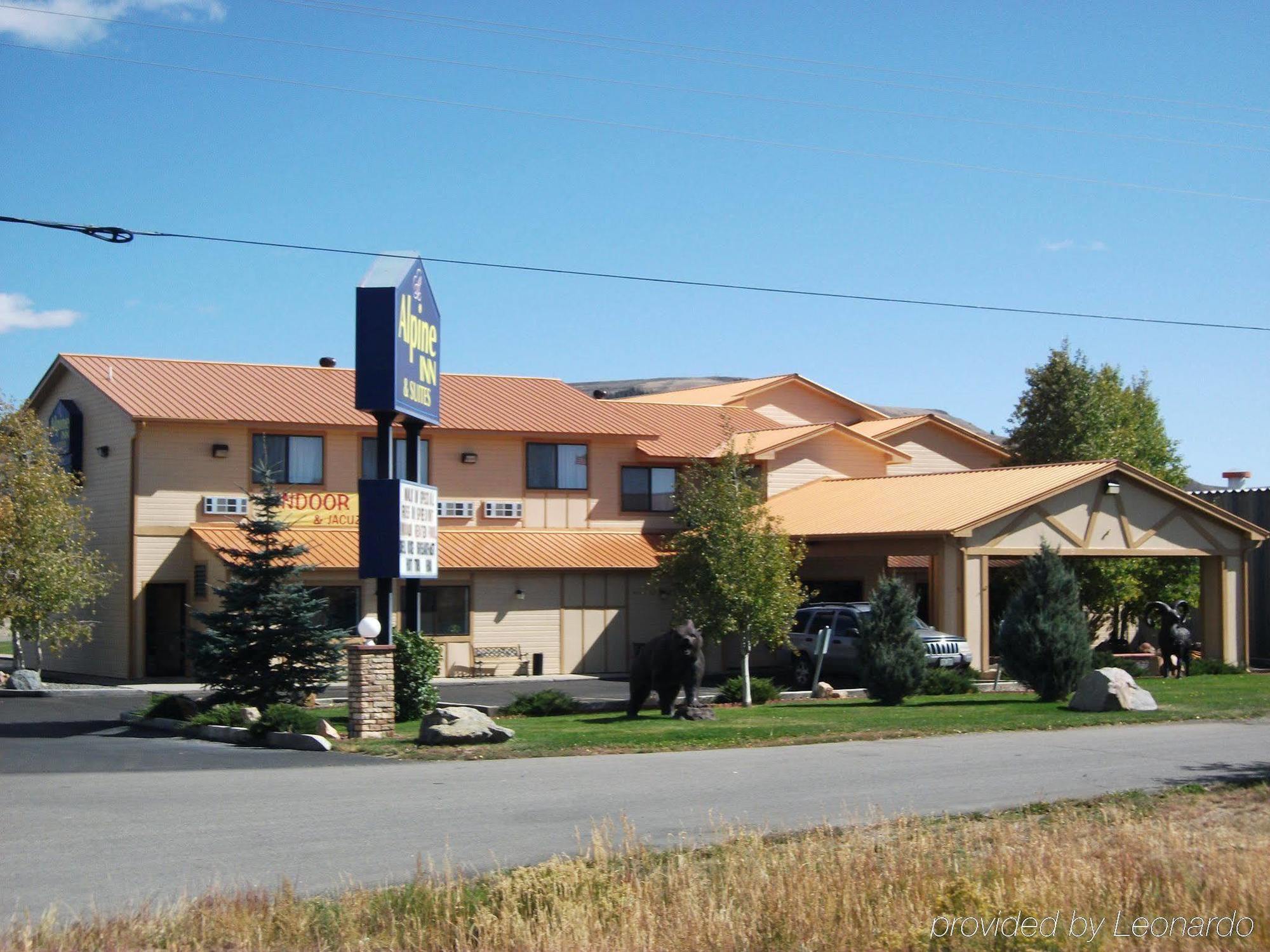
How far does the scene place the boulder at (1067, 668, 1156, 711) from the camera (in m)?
22.9

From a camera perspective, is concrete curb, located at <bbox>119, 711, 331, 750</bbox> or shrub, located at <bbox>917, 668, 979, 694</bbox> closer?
concrete curb, located at <bbox>119, 711, 331, 750</bbox>

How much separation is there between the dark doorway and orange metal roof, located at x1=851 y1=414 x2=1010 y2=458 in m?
7.56

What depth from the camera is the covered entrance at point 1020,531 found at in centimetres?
3125

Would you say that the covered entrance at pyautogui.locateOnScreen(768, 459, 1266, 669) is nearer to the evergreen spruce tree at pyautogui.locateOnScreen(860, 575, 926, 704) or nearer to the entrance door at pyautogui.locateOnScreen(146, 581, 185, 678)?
the evergreen spruce tree at pyautogui.locateOnScreen(860, 575, 926, 704)

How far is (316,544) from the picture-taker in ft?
110

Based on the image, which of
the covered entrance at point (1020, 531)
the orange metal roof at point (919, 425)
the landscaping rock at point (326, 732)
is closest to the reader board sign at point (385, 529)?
the landscaping rock at point (326, 732)

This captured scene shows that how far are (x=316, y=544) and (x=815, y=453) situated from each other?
48.8 feet

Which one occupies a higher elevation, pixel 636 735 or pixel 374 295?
pixel 374 295

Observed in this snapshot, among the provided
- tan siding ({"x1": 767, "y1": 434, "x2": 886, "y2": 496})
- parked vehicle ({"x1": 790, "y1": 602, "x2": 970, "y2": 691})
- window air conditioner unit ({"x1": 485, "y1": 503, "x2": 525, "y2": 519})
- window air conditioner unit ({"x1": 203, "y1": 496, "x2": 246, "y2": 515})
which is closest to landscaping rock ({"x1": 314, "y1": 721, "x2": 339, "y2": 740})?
parked vehicle ({"x1": 790, "y1": 602, "x2": 970, "y2": 691})

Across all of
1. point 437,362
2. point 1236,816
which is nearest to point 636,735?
point 437,362

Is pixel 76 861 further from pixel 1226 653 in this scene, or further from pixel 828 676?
pixel 1226 653

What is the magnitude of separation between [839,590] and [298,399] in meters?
15.2

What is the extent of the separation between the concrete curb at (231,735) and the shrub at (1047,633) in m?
12.7

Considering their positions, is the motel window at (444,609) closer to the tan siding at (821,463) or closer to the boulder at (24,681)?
the boulder at (24,681)
